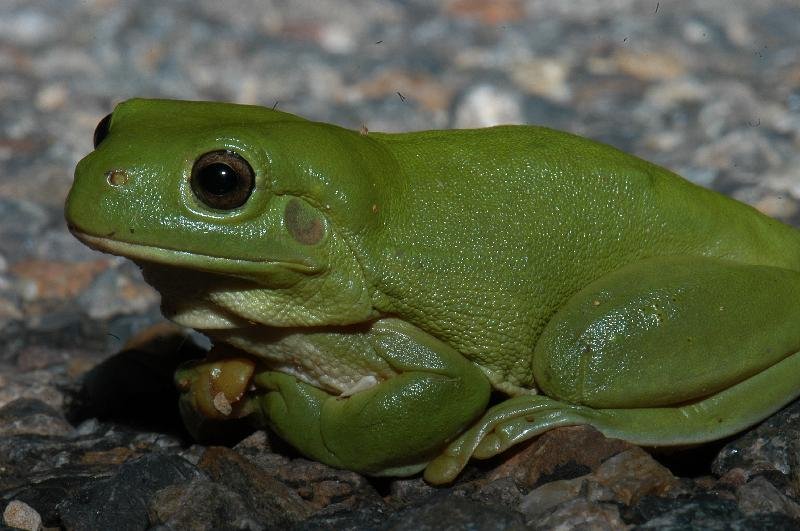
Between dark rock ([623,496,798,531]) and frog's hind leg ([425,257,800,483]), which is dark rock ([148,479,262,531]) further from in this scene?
dark rock ([623,496,798,531])

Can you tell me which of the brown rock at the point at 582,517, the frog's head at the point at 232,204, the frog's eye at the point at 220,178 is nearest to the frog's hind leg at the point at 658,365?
the brown rock at the point at 582,517

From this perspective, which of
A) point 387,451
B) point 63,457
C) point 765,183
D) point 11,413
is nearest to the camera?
point 387,451

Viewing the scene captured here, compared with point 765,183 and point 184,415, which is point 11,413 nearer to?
point 184,415

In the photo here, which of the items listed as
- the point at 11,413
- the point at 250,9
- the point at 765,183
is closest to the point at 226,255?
the point at 11,413

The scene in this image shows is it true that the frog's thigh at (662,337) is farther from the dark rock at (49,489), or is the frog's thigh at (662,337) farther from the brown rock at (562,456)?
the dark rock at (49,489)

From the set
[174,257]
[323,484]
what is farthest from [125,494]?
[174,257]

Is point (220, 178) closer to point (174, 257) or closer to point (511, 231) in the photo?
point (174, 257)
